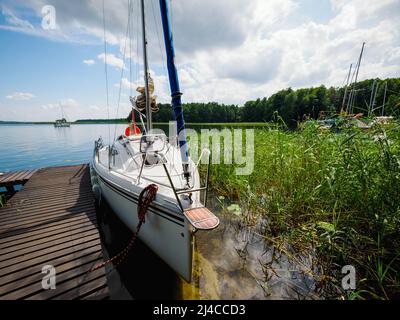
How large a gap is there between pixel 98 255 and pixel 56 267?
0.56m

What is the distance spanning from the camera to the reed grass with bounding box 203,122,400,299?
2.67 metres

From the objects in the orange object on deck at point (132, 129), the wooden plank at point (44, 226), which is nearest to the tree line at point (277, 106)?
the orange object on deck at point (132, 129)

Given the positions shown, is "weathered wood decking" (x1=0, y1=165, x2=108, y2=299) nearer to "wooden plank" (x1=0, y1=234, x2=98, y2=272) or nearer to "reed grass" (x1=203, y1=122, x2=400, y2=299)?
"wooden plank" (x1=0, y1=234, x2=98, y2=272)

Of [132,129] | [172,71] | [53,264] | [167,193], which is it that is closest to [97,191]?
[132,129]

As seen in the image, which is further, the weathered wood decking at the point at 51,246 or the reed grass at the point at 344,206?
Answer: the reed grass at the point at 344,206

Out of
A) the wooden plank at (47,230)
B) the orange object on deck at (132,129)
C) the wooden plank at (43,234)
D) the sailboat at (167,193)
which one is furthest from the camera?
the orange object on deck at (132,129)

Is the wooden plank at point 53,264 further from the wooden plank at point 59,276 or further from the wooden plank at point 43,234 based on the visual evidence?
the wooden plank at point 43,234

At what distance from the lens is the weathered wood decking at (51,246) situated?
2.39 m

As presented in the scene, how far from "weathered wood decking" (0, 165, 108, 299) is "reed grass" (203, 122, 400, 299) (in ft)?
11.4

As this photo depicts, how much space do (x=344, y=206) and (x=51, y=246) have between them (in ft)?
17.9

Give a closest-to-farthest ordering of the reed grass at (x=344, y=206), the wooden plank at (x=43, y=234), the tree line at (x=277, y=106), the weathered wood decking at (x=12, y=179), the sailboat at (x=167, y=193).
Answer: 1. the reed grass at (x=344, y=206)
2. the sailboat at (x=167, y=193)
3. the wooden plank at (x=43, y=234)
4. the weathered wood decking at (x=12, y=179)
5. the tree line at (x=277, y=106)

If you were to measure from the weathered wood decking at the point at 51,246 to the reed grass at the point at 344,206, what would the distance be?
11.4 ft

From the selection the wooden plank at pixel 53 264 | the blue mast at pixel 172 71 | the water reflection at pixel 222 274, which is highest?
the blue mast at pixel 172 71

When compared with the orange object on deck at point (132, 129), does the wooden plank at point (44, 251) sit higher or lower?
lower
